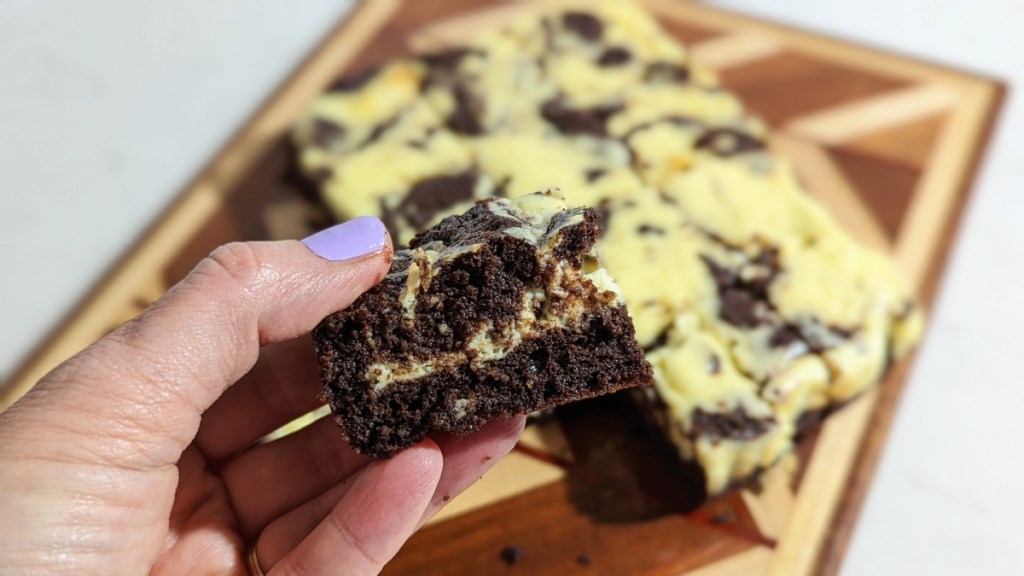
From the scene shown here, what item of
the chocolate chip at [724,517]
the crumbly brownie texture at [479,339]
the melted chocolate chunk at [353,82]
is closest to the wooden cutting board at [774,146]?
the chocolate chip at [724,517]

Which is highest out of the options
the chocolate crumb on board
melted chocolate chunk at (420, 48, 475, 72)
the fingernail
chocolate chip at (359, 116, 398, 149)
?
the fingernail

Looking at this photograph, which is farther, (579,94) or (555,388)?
(579,94)

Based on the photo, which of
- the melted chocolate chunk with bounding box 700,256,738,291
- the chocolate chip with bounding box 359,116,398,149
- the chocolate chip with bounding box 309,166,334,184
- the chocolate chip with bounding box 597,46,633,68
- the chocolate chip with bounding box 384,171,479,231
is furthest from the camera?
the chocolate chip with bounding box 597,46,633,68

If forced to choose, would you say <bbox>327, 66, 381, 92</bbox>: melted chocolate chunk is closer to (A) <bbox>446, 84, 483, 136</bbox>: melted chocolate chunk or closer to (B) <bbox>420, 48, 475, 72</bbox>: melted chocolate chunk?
(B) <bbox>420, 48, 475, 72</bbox>: melted chocolate chunk

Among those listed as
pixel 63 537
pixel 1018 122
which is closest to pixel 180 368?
pixel 63 537

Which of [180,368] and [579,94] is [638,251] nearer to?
[579,94]

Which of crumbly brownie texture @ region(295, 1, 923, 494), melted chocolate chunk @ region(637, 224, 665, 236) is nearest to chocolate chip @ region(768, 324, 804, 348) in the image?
crumbly brownie texture @ region(295, 1, 923, 494)

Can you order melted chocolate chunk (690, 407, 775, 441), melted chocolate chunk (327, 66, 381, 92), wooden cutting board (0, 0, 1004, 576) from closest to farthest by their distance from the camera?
1. melted chocolate chunk (690, 407, 775, 441)
2. wooden cutting board (0, 0, 1004, 576)
3. melted chocolate chunk (327, 66, 381, 92)
